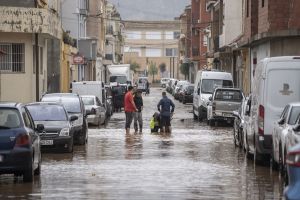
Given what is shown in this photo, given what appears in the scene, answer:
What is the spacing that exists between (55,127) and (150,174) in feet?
22.2

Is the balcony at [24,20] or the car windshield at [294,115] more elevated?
the balcony at [24,20]

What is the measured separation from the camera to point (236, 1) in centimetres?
6675

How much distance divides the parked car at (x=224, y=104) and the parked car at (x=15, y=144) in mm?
24345

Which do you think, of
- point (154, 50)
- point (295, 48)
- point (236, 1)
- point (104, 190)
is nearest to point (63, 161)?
point (104, 190)

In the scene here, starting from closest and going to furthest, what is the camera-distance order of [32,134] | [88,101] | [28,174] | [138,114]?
1. [28,174]
2. [32,134]
3. [138,114]
4. [88,101]

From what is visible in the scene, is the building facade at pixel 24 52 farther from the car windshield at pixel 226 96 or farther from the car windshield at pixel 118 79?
the car windshield at pixel 118 79

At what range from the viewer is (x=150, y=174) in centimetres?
1970

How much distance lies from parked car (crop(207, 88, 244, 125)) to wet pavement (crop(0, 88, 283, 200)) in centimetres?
1029

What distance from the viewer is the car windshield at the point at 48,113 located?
87.0 feet

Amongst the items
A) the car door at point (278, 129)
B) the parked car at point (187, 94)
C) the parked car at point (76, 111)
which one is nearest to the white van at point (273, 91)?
the car door at point (278, 129)

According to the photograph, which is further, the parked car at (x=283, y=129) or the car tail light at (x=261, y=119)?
the car tail light at (x=261, y=119)

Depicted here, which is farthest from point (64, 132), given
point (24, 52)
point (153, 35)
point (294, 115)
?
point (153, 35)

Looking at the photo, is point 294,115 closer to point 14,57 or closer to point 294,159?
point 294,159

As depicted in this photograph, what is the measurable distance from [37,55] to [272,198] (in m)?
31.5
